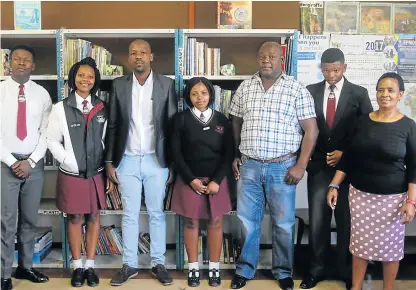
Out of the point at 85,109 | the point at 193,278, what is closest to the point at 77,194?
the point at 85,109

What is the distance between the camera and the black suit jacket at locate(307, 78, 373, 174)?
2.87 m

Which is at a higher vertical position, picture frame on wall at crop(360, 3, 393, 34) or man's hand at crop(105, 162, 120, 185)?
picture frame on wall at crop(360, 3, 393, 34)

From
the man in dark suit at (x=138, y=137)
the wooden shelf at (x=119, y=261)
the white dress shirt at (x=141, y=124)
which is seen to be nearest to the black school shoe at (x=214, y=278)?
the man in dark suit at (x=138, y=137)

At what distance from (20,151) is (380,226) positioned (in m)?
2.35

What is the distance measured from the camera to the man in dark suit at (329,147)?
288 centimetres

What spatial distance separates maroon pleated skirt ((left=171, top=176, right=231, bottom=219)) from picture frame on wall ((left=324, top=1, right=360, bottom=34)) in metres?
1.77

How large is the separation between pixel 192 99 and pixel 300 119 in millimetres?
734

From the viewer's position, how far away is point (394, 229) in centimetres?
259

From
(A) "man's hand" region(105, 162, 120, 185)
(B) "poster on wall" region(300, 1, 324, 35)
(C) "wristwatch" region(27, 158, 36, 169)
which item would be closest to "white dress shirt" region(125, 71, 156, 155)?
(A) "man's hand" region(105, 162, 120, 185)

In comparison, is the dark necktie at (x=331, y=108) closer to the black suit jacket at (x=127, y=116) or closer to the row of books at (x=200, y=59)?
the row of books at (x=200, y=59)

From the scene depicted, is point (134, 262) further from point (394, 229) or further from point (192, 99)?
point (394, 229)

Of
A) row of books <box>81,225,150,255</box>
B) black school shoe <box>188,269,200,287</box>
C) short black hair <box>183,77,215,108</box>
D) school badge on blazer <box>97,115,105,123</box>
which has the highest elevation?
short black hair <box>183,77,215,108</box>

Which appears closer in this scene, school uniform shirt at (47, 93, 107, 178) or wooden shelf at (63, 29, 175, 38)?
school uniform shirt at (47, 93, 107, 178)

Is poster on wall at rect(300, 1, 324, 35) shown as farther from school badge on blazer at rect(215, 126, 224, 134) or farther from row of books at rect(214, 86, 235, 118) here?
school badge on blazer at rect(215, 126, 224, 134)
